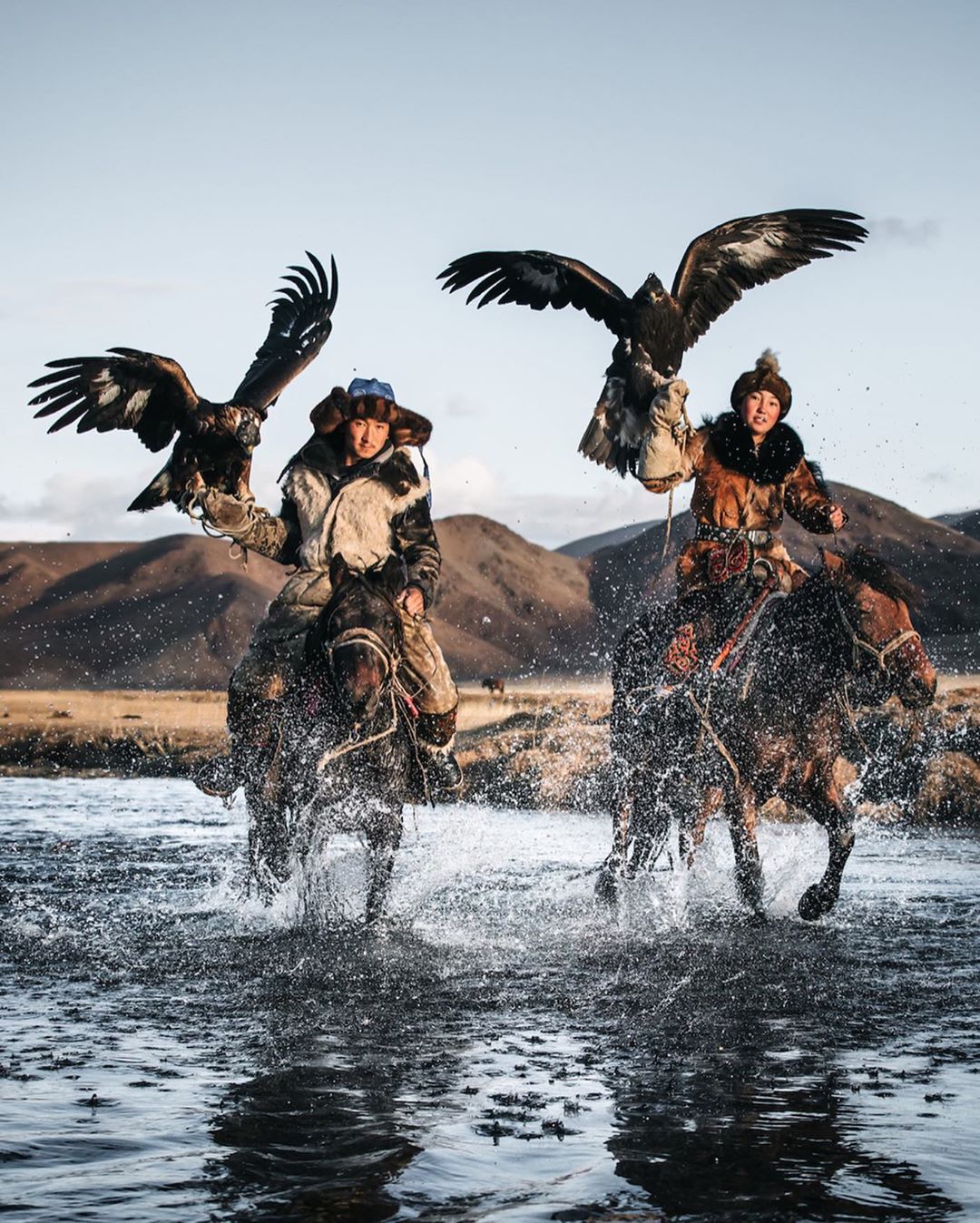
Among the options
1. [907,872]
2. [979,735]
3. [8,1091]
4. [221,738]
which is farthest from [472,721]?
[8,1091]

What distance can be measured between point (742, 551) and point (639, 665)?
0.84 metres

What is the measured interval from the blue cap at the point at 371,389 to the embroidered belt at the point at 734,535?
5.68 feet

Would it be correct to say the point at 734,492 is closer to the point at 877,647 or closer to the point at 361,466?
the point at 877,647

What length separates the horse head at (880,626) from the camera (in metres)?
7.64

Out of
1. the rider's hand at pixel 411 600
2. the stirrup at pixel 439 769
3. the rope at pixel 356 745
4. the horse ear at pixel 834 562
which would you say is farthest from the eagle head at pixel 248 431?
the horse ear at pixel 834 562

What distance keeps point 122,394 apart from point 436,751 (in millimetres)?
2362

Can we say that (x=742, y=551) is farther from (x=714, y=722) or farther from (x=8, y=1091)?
(x=8, y=1091)

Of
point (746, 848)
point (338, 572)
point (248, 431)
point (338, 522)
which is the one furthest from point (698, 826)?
point (248, 431)

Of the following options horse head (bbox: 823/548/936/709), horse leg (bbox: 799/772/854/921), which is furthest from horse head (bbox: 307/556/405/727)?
horse leg (bbox: 799/772/854/921)

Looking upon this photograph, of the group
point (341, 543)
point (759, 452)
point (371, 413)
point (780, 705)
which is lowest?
point (780, 705)

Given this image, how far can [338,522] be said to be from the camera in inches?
327

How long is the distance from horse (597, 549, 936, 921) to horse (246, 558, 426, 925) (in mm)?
1342

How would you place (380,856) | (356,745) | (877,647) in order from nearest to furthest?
(877,647) → (356,745) → (380,856)

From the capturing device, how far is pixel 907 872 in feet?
37.0
